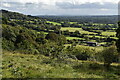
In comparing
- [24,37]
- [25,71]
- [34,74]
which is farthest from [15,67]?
[24,37]

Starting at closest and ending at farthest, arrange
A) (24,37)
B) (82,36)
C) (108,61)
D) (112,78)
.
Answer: (112,78)
(108,61)
(24,37)
(82,36)

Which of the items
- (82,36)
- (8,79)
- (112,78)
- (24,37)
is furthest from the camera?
(82,36)

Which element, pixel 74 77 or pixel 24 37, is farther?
pixel 24 37

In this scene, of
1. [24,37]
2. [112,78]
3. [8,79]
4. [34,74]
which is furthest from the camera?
[24,37]

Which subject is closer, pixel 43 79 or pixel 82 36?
pixel 43 79

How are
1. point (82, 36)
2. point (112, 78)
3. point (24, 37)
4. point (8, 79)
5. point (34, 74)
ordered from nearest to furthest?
point (8, 79), point (34, 74), point (112, 78), point (24, 37), point (82, 36)

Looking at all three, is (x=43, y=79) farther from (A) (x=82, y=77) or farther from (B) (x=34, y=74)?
(A) (x=82, y=77)

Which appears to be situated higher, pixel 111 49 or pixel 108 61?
pixel 111 49

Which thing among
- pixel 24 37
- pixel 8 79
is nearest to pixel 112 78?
pixel 8 79

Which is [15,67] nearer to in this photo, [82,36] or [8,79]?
[8,79]
